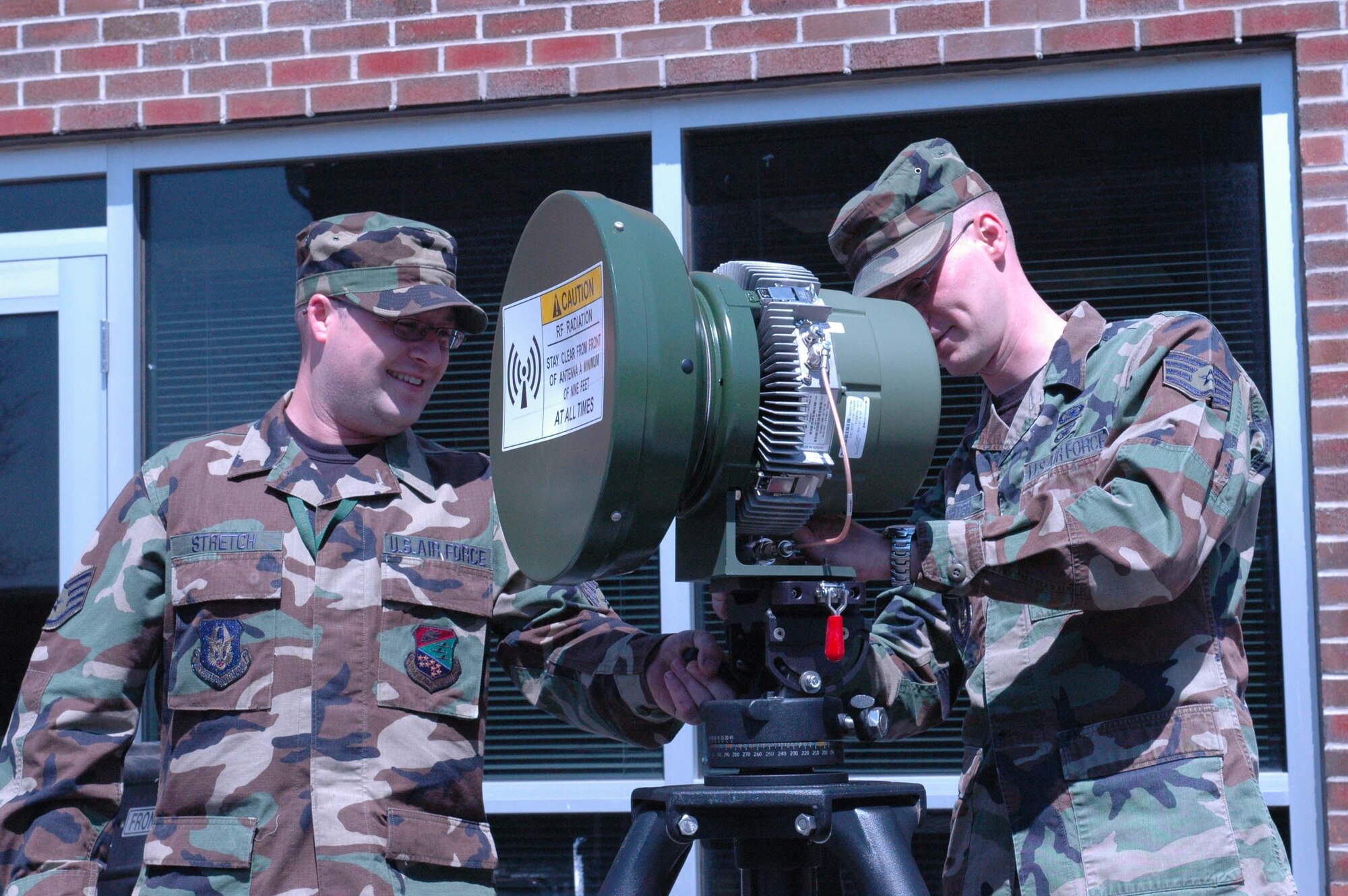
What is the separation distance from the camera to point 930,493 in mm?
2646

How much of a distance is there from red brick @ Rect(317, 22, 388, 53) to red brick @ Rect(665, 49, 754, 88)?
0.78 m

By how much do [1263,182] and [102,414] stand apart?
3083mm

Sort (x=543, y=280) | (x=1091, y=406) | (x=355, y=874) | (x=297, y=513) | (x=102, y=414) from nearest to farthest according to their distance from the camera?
(x=543, y=280) < (x=1091, y=406) < (x=355, y=874) < (x=297, y=513) < (x=102, y=414)

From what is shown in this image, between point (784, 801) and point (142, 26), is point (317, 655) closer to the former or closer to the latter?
point (784, 801)

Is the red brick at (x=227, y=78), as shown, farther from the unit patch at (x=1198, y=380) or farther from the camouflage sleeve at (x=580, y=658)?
A: the unit patch at (x=1198, y=380)

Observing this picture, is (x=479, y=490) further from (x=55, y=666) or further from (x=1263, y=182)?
(x=1263, y=182)

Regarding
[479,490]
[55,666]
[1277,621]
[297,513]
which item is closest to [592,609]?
[479,490]

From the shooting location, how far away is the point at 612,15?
3.88 metres

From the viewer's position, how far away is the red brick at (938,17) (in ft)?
12.2

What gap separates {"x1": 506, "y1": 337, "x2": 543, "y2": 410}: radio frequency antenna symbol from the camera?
1.84 m

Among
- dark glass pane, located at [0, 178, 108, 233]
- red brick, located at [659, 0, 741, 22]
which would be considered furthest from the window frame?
red brick, located at [659, 0, 741, 22]

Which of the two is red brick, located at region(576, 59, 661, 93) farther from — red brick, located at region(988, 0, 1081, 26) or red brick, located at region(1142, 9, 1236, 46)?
red brick, located at region(1142, 9, 1236, 46)

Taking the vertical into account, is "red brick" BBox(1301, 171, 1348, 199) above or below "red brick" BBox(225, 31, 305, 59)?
below

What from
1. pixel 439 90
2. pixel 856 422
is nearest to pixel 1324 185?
pixel 439 90
